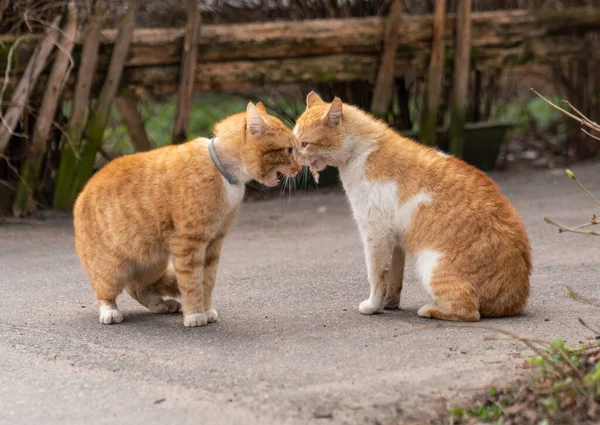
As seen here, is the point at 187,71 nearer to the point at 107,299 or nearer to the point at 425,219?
the point at 107,299

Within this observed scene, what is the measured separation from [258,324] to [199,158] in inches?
42.3

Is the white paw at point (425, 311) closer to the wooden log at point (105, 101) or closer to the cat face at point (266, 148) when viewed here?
the cat face at point (266, 148)

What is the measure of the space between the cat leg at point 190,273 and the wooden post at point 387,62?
199 inches

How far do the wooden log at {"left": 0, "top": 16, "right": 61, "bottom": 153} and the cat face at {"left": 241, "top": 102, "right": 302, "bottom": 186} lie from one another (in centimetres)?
391

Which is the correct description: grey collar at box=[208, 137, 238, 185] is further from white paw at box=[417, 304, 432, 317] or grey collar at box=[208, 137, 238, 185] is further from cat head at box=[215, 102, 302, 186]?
white paw at box=[417, 304, 432, 317]

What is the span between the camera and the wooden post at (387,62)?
32.4 feet

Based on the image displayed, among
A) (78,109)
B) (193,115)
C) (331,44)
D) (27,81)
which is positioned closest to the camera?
(27,81)

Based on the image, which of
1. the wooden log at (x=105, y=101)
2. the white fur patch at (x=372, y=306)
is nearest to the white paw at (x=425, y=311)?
the white fur patch at (x=372, y=306)

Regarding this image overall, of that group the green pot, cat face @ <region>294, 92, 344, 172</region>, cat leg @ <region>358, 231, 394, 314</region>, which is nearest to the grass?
cat leg @ <region>358, 231, 394, 314</region>

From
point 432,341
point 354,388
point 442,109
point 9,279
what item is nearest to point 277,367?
point 354,388

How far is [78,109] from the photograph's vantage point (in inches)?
349

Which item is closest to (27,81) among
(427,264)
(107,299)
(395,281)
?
(107,299)

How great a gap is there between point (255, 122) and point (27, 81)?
4.11 metres

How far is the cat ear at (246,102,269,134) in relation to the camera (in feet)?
17.3
